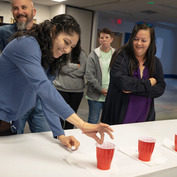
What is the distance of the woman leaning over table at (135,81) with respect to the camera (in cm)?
207

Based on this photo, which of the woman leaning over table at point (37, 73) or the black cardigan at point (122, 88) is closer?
the woman leaning over table at point (37, 73)

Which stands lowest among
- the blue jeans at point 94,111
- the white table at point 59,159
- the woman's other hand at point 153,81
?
the blue jeans at point 94,111

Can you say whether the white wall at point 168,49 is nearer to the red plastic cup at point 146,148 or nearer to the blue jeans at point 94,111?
the blue jeans at point 94,111

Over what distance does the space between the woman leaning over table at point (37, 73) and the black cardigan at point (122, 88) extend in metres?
0.83

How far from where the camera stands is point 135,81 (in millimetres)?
2055

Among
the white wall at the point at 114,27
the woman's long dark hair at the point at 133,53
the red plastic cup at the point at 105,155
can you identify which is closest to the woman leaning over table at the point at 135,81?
the woman's long dark hair at the point at 133,53

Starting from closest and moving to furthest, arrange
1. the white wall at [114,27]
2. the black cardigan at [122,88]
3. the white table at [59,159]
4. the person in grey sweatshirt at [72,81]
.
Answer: the white table at [59,159] < the black cardigan at [122,88] < the person in grey sweatshirt at [72,81] < the white wall at [114,27]

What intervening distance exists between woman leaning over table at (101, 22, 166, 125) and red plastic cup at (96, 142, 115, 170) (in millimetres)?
1061

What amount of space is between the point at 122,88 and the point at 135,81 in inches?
5.0

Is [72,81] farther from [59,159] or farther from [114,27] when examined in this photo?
[114,27]

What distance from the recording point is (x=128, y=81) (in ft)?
6.69

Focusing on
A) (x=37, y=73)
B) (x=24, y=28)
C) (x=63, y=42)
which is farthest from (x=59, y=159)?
(x=24, y=28)

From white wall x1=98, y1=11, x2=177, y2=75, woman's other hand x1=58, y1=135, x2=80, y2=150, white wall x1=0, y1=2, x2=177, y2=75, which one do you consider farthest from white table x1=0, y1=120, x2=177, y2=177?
white wall x1=98, y1=11, x2=177, y2=75

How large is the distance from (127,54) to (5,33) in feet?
3.50
